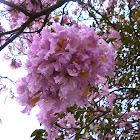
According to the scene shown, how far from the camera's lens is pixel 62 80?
0.75m

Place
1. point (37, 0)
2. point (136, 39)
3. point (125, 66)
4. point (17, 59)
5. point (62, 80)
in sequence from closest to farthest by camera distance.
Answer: point (62, 80) → point (37, 0) → point (136, 39) → point (125, 66) → point (17, 59)

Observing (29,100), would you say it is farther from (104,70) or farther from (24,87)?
(104,70)

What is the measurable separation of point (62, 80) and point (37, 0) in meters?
2.08

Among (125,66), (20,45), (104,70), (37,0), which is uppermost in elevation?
(20,45)

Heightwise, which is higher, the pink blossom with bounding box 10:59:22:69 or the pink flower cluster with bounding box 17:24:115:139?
the pink blossom with bounding box 10:59:22:69

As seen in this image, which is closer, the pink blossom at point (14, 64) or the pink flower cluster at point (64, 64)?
the pink flower cluster at point (64, 64)

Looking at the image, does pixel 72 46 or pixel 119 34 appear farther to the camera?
pixel 119 34

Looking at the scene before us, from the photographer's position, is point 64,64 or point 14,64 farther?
point 14,64

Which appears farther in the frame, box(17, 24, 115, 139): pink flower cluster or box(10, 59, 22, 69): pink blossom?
box(10, 59, 22, 69): pink blossom

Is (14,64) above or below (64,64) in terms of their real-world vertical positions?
above

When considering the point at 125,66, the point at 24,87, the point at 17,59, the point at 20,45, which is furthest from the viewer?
the point at 20,45

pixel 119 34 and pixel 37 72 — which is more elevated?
pixel 119 34

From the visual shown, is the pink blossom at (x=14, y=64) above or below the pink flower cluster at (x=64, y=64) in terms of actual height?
above

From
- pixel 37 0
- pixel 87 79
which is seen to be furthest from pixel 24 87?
pixel 37 0
